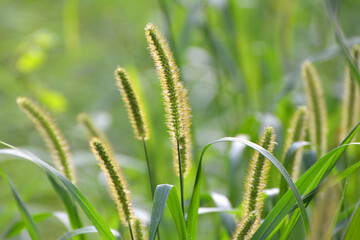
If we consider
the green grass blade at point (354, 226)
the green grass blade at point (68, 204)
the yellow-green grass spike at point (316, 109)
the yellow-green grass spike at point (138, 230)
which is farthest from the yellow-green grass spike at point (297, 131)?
the green grass blade at point (68, 204)

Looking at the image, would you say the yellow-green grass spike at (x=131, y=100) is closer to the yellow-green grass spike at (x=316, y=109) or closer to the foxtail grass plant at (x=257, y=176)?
the foxtail grass plant at (x=257, y=176)

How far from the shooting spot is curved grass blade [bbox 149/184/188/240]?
0.74 m

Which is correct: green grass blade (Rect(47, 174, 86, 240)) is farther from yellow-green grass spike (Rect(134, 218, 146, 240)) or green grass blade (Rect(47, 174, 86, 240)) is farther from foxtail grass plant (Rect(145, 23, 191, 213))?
foxtail grass plant (Rect(145, 23, 191, 213))

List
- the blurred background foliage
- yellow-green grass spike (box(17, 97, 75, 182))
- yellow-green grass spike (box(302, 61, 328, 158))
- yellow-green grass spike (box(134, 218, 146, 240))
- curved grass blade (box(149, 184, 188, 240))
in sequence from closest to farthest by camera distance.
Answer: curved grass blade (box(149, 184, 188, 240)), yellow-green grass spike (box(134, 218, 146, 240)), yellow-green grass spike (box(17, 97, 75, 182)), yellow-green grass spike (box(302, 61, 328, 158)), the blurred background foliage

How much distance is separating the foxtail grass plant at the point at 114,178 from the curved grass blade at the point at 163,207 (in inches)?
3.0

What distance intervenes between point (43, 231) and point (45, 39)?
1594 millimetres

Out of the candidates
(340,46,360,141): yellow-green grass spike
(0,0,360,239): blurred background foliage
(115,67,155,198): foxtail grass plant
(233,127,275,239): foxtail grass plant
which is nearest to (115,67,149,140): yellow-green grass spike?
(115,67,155,198): foxtail grass plant

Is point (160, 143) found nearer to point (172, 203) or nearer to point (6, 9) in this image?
point (172, 203)

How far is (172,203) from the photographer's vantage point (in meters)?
0.82

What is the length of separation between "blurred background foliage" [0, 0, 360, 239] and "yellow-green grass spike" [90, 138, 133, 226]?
0.42 meters

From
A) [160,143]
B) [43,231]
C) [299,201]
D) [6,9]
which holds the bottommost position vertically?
[299,201]

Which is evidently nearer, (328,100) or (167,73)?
(167,73)

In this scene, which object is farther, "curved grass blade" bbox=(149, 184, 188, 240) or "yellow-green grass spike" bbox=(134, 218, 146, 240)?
"yellow-green grass spike" bbox=(134, 218, 146, 240)

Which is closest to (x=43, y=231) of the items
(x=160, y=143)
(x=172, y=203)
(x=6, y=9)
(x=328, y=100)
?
(x=160, y=143)
